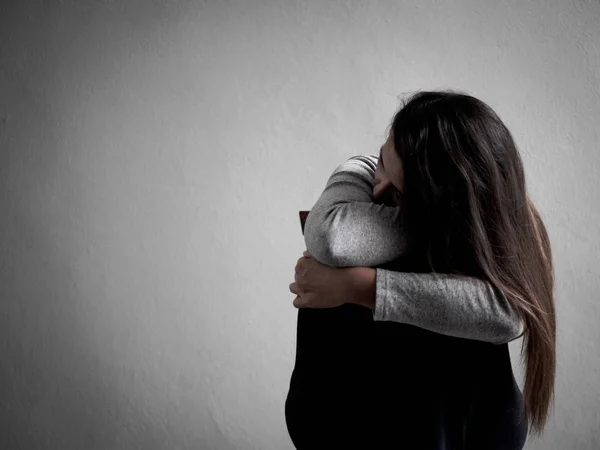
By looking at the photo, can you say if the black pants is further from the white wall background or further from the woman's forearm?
the white wall background

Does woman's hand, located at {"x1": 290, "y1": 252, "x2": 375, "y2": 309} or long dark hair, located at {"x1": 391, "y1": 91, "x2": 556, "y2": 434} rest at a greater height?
long dark hair, located at {"x1": 391, "y1": 91, "x2": 556, "y2": 434}

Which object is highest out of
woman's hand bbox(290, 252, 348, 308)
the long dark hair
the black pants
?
the long dark hair

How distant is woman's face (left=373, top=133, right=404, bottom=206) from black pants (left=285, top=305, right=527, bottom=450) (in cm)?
16

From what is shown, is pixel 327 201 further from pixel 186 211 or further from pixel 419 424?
pixel 186 211

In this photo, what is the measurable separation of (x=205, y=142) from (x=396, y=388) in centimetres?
119

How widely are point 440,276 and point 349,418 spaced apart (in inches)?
10.6

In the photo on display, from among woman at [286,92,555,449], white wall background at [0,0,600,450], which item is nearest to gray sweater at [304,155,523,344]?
woman at [286,92,555,449]

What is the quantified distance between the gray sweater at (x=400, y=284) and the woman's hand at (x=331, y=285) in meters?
0.01

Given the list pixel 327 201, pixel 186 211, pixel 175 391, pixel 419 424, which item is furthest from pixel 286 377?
pixel 327 201

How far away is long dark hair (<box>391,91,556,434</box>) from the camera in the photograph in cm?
75

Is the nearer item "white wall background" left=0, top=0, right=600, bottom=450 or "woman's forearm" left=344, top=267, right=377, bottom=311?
"woman's forearm" left=344, top=267, right=377, bottom=311

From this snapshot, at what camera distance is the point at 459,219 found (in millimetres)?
758

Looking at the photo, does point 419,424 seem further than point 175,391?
No

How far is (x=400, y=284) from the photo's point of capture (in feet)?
2.51
